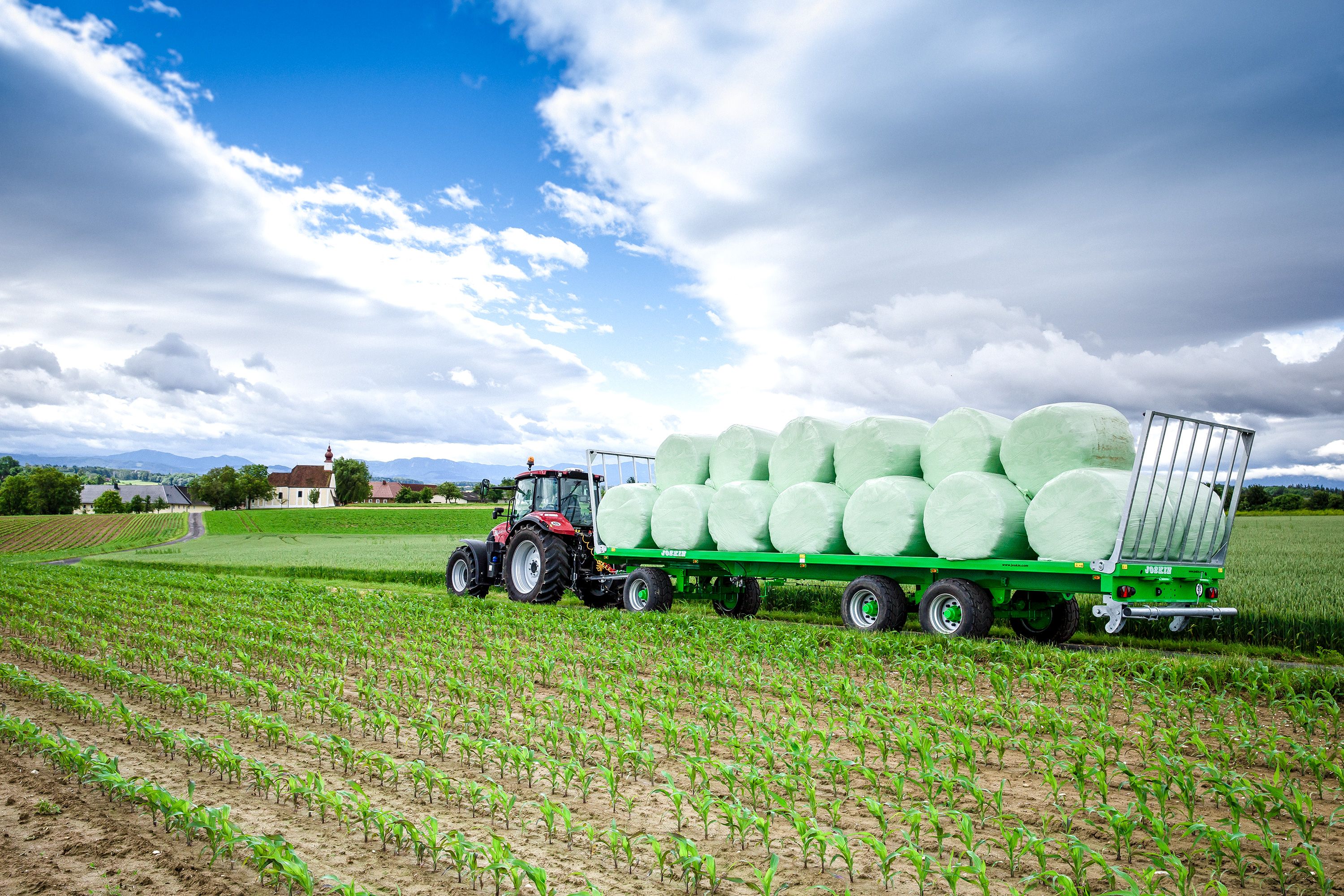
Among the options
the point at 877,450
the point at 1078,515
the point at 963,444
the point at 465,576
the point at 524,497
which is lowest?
the point at 465,576

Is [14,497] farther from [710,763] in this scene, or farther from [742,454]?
[710,763]

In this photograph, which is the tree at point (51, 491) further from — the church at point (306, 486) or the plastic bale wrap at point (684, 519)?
the plastic bale wrap at point (684, 519)

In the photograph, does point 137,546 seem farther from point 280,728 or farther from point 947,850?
point 947,850

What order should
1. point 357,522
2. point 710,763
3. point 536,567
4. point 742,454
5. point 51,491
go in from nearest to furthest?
point 710,763, point 742,454, point 536,567, point 357,522, point 51,491

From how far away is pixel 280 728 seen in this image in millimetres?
6426

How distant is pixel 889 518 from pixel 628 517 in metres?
5.27

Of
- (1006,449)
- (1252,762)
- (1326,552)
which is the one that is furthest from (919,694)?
(1326,552)

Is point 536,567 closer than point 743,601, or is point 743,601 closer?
point 743,601

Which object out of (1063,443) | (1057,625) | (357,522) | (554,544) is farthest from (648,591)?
(357,522)

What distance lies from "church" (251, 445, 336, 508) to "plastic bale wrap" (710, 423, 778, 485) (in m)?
128

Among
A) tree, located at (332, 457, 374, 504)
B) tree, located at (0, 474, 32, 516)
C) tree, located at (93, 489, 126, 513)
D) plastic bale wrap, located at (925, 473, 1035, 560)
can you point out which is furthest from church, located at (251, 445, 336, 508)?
plastic bale wrap, located at (925, 473, 1035, 560)

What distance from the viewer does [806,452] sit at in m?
13.0

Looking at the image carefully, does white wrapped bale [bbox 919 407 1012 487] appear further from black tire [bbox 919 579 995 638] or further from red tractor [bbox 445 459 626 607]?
red tractor [bbox 445 459 626 607]

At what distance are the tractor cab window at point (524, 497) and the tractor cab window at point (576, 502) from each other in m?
0.65
